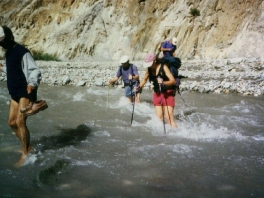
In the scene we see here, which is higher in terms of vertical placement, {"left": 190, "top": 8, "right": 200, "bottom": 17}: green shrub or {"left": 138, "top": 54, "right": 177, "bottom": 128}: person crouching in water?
{"left": 190, "top": 8, "right": 200, "bottom": 17}: green shrub

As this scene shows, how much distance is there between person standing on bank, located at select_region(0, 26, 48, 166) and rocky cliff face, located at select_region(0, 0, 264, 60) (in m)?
22.2

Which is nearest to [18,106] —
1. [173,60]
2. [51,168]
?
[51,168]

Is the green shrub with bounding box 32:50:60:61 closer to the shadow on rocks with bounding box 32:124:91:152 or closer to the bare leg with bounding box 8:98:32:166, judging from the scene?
the shadow on rocks with bounding box 32:124:91:152

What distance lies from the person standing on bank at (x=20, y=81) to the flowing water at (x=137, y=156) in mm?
616

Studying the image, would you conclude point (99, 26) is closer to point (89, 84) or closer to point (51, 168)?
point (89, 84)

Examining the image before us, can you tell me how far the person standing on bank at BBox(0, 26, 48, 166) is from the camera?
4.45m

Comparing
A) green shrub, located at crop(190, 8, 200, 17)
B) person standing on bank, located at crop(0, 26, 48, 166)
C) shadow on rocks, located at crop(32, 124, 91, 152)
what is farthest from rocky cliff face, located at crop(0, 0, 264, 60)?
person standing on bank, located at crop(0, 26, 48, 166)

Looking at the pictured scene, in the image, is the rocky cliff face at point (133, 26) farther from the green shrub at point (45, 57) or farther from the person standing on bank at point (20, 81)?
the person standing on bank at point (20, 81)

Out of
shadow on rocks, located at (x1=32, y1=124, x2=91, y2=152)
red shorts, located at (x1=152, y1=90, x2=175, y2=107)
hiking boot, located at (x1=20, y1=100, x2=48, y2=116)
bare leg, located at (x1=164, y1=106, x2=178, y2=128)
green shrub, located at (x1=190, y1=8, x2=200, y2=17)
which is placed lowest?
shadow on rocks, located at (x1=32, y1=124, x2=91, y2=152)

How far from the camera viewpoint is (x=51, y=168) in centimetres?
438

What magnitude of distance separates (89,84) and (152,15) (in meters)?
20.3

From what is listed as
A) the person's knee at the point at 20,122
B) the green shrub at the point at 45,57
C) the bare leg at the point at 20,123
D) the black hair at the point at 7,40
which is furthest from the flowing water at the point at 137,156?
the green shrub at the point at 45,57

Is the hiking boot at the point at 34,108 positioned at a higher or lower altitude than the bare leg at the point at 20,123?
higher

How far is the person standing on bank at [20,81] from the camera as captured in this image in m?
4.45
